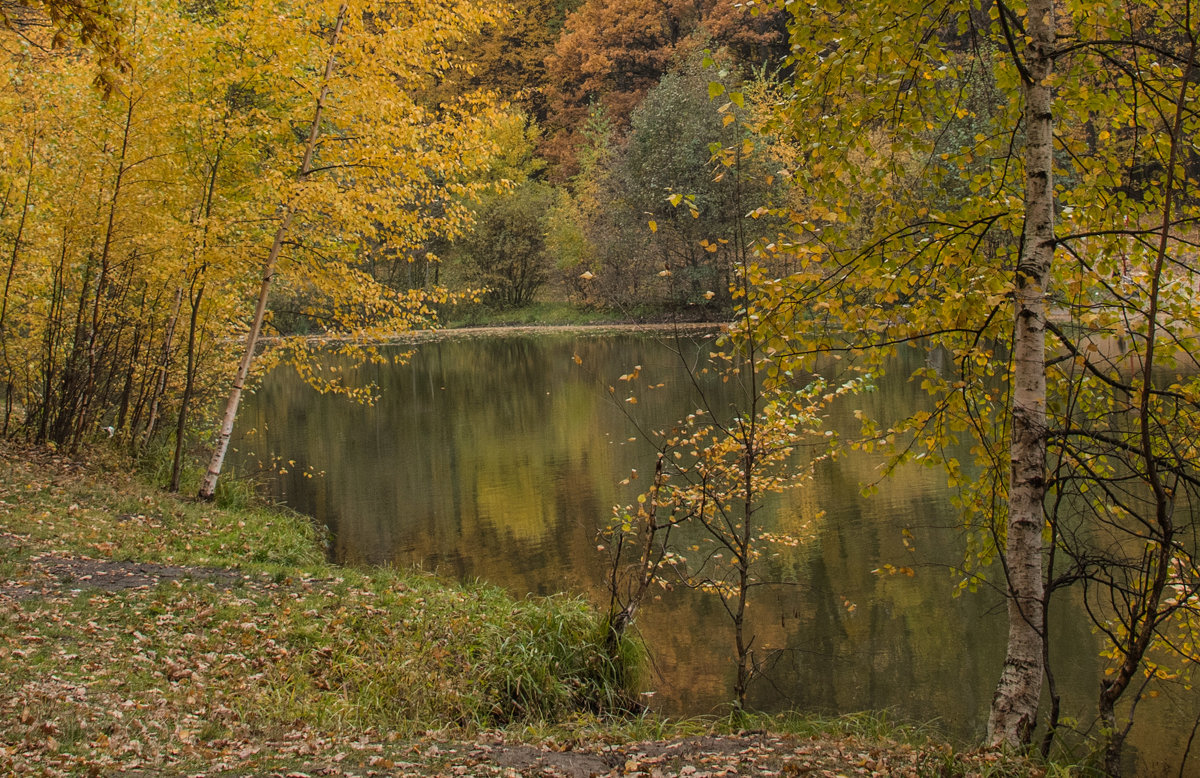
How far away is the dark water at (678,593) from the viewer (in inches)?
307

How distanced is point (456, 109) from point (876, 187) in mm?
8261

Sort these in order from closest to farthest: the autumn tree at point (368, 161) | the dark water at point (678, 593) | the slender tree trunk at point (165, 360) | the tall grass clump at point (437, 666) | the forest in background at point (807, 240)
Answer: the forest in background at point (807, 240) < the tall grass clump at point (437, 666) < the dark water at point (678, 593) < the autumn tree at point (368, 161) < the slender tree trunk at point (165, 360)

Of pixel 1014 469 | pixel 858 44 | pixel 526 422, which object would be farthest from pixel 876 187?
pixel 526 422

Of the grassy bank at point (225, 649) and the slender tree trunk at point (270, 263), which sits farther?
the slender tree trunk at point (270, 263)

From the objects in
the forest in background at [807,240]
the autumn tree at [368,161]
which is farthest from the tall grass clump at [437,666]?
the autumn tree at [368,161]

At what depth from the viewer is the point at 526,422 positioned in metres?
22.2

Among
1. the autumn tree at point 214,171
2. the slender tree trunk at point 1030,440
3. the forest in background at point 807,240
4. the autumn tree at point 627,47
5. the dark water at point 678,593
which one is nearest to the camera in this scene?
the slender tree trunk at point 1030,440

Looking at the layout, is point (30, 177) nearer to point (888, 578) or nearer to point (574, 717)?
point (574, 717)

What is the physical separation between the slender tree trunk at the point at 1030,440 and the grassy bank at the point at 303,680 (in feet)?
1.19

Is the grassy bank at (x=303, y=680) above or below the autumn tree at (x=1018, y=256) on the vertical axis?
below

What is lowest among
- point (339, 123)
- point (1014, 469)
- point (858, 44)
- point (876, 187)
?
point (1014, 469)

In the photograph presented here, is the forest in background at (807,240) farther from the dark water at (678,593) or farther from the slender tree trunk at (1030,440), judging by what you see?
the dark water at (678,593)

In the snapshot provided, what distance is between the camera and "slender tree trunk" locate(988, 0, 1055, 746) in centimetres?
436

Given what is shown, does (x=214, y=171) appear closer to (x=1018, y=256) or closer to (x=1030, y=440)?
→ (x=1018, y=256)
